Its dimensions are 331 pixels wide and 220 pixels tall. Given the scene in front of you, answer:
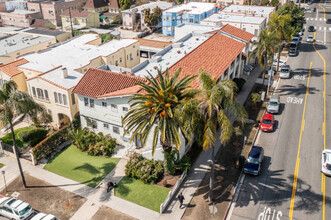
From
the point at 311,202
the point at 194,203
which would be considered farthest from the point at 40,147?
the point at 311,202

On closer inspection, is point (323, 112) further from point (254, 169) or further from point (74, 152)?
point (74, 152)

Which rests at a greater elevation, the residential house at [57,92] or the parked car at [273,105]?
the residential house at [57,92]

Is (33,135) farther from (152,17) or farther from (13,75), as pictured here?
(152,17)

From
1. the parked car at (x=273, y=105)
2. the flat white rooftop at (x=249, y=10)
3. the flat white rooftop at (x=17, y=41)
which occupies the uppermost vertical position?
the flat white rooftop at (x=249, y=10)

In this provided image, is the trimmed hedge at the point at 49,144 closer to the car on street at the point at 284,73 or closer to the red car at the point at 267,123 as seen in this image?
the red car at the point at 267,123

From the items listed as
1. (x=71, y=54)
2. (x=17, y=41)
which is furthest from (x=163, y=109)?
(x=17, y=41)

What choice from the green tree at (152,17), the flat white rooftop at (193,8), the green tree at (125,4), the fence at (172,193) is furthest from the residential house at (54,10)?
the fence at (172,193)

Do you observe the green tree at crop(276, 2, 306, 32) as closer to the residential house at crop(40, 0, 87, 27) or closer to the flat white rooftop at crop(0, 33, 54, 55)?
the flat white rooftop at crop(0, 33, 54, 55)
